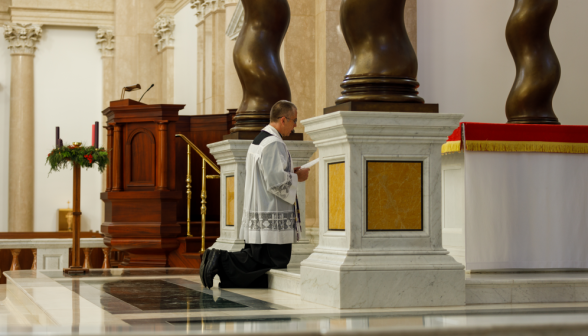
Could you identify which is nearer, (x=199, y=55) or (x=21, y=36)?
(x=199, y=55)

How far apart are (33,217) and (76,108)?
2.93m

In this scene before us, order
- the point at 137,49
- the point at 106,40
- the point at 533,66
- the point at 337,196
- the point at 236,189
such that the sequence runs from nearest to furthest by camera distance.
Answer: the point at 337,196
the point at 533,66
the point at 236,189
the point at 137,49
the point at 106,40

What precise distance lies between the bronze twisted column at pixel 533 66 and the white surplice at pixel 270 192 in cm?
208

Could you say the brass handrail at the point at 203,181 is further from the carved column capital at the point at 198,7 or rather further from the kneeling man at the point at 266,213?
the carved column capital at the point at 198,7

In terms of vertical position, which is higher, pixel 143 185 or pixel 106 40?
pixel 106 40

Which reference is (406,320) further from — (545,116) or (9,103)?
(9,103)

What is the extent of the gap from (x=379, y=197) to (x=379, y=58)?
0.88 metres

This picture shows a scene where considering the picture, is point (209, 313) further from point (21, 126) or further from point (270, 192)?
point (21, 126)

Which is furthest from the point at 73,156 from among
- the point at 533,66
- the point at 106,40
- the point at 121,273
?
the point at 106,40

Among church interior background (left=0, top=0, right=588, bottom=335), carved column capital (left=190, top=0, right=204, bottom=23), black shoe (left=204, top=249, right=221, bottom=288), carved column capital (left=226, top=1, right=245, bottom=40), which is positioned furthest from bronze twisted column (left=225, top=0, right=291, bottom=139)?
carved column capital (left=190, top=0, right=204, bottom=23)

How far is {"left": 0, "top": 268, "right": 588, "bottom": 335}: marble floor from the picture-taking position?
3043 mm

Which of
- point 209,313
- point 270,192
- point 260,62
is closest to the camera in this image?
point 209,313

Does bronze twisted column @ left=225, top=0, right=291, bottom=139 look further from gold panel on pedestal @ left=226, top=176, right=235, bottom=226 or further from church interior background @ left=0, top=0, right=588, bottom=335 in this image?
gold panel on pedestal @ left=226, top=176, right=235, bottom=226

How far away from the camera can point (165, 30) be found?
703 inches
